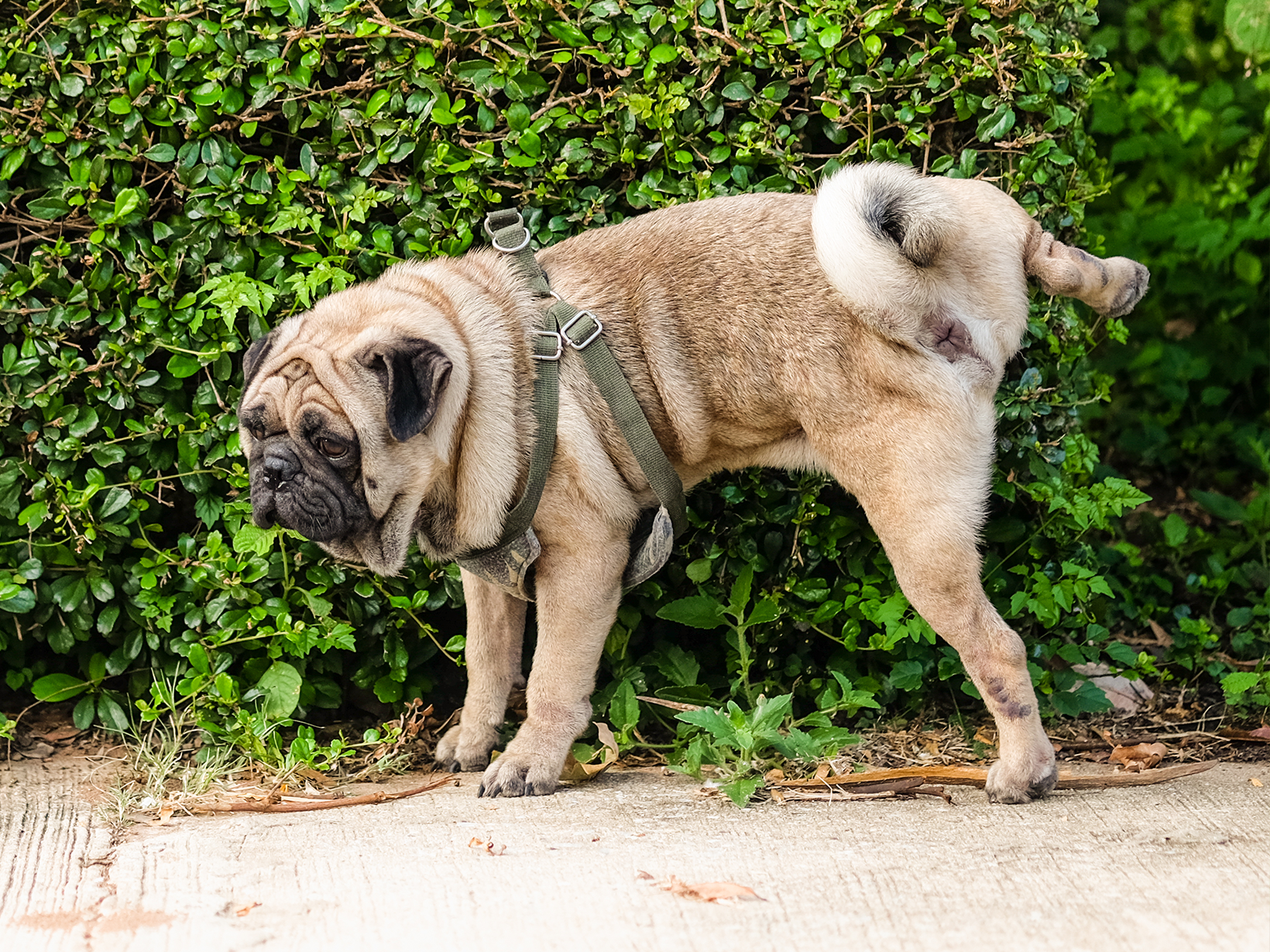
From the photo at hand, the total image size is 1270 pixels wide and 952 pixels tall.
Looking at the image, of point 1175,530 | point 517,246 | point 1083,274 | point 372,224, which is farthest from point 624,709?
point 1175,530

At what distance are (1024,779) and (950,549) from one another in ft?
2.52

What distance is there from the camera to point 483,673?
13.7 ft

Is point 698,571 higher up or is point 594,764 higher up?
point 698,571

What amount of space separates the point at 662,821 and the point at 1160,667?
2607 mm

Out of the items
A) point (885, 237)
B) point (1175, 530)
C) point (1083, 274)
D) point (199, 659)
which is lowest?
point (1175, 530)

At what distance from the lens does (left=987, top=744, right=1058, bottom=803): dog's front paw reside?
3586 mm

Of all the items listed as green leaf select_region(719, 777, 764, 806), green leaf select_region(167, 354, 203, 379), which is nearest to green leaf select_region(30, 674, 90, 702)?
green leaf select_region(167, 354, 203, 379)

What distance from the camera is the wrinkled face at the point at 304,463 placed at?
3.40 meters

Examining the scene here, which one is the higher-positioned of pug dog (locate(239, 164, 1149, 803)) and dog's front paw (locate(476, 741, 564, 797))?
pug dog (locate(239, 164, 1149, 803))

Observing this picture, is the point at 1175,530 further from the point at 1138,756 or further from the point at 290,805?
the point at 290,805

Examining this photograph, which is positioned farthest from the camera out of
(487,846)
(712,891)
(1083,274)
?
(1083,274)

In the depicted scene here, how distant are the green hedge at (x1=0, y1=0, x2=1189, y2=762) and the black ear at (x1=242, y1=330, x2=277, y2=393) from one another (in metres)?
0.33

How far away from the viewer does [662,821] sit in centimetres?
343

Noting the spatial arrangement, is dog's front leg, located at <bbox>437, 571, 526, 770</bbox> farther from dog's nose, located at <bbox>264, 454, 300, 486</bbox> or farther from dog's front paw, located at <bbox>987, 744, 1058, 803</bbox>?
dog's front paw, located at <bbox>987, 744, 1058, 803</bbox>
